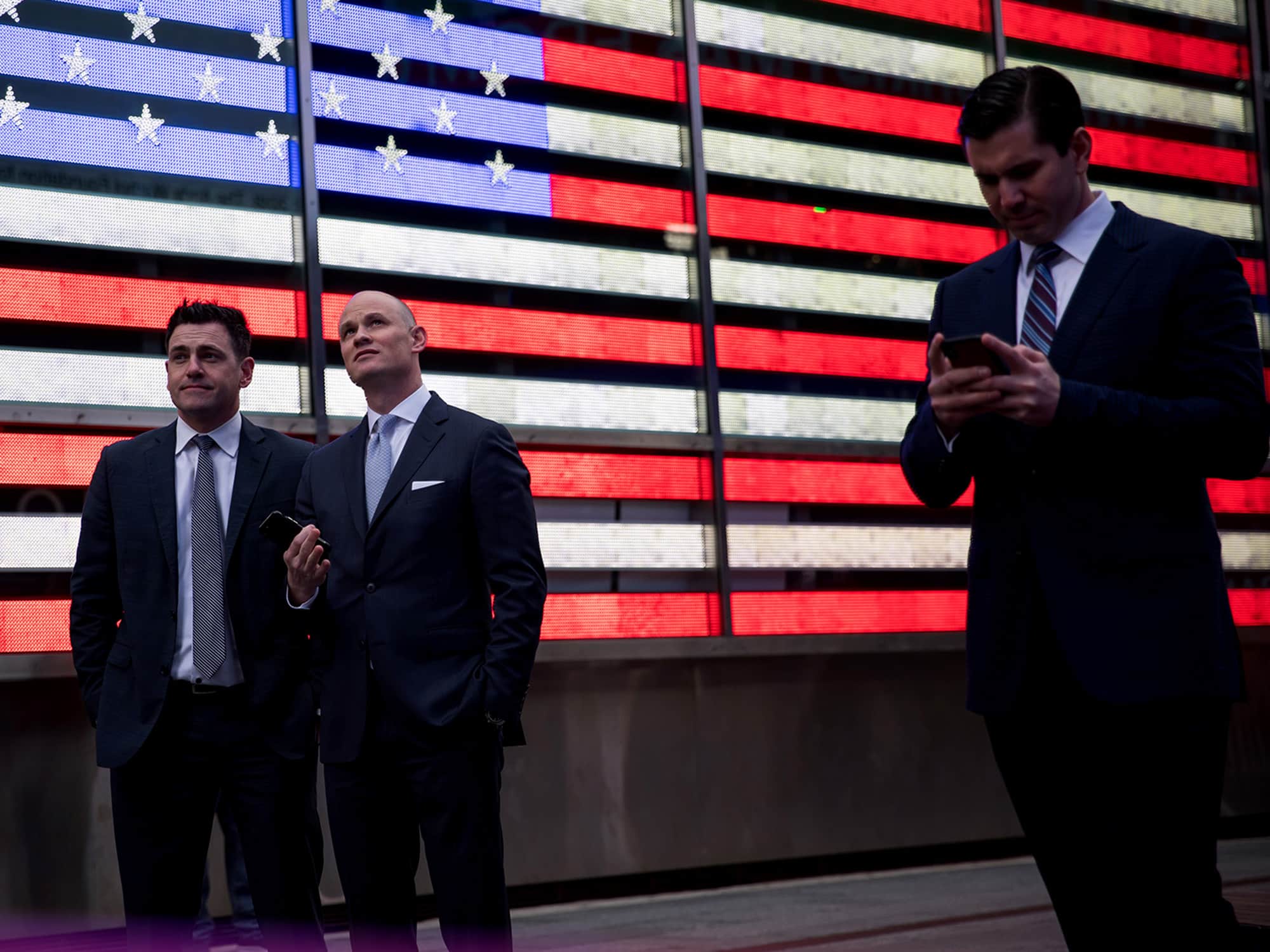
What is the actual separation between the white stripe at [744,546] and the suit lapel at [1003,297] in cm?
350

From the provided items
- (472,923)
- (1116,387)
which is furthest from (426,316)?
(1116,387)

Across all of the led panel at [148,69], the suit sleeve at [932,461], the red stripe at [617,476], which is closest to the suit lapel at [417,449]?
the suit sleeve at [932,461]

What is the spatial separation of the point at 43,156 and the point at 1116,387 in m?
4.28

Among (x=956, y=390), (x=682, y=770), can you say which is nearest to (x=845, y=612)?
(x=682, y=770)

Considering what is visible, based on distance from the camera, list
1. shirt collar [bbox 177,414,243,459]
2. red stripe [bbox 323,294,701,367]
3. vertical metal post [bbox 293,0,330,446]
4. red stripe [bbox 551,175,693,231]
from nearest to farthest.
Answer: shirt collar [bbox 177,414,243,459]
vertical metal post [bbox 293,0,330,446]
red stripe [bbox 323,294,701,367]
red stripe [bbox 551,175,693,231]

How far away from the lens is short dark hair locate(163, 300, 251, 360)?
3.82 metres

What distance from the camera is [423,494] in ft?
11.2

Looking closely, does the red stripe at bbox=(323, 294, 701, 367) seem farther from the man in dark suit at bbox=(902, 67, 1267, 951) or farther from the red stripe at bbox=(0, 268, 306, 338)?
the man in dark suit at bbox=(902, 67, 1267, 951)

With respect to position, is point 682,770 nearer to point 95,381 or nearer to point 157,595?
point 95,381

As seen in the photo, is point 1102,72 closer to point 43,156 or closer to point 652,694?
point 652,694

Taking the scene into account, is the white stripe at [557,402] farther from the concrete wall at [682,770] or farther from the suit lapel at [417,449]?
the suit lapel at [417,449]

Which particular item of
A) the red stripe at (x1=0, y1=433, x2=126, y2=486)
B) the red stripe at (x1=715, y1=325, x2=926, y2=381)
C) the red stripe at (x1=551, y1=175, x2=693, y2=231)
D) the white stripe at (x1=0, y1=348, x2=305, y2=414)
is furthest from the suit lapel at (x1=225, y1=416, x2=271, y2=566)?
the red stripe at (x1=715, y1=325, x2=926, y2=381)

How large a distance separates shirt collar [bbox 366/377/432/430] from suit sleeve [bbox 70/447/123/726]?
0.74 meters

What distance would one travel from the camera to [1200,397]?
6.66 ft
